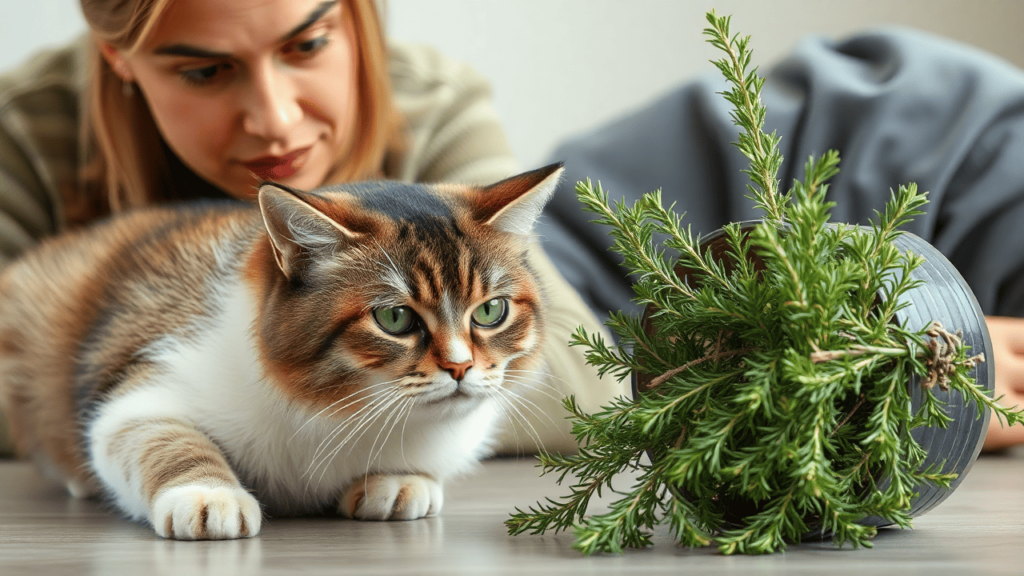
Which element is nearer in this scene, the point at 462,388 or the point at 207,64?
the point at 462,388

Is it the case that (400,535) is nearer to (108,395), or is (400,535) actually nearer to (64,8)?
(108,395)

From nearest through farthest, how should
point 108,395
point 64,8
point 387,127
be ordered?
point 108,395, point 387,127, point 64,8

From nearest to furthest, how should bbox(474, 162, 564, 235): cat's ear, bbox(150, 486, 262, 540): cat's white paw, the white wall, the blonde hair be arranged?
bbox(150, 486, 262, 540): cat's white paw < bbox(474, 162, 564, 235): cat's ear < the blonde hair < the white wall

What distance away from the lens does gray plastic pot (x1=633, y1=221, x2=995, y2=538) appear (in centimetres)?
71

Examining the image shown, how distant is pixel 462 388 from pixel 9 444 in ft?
3.92

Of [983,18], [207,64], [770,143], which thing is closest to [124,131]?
[207,64]

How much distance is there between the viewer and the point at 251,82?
1367 millimetres

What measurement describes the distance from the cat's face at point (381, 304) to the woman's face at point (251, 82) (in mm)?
482

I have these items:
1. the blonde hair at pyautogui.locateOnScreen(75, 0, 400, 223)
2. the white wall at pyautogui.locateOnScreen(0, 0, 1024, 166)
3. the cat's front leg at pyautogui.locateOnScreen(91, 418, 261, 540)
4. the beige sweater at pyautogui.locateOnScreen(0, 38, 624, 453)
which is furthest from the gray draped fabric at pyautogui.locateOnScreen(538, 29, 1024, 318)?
the cat's front leg at pyautogui.locateOnScreen(91, 418, 261, 540)

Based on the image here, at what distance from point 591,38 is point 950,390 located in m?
2.26

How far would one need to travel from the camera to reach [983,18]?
2.62 meters

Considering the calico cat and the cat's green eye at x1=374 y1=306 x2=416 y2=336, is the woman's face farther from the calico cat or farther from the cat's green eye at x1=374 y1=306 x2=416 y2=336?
the cat's green eye at x1=374 y1=306 x2=416 y2=336

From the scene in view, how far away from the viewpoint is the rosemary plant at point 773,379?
647 millimetres

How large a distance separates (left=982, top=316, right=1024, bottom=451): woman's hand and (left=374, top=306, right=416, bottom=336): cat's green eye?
1012 millimetres
